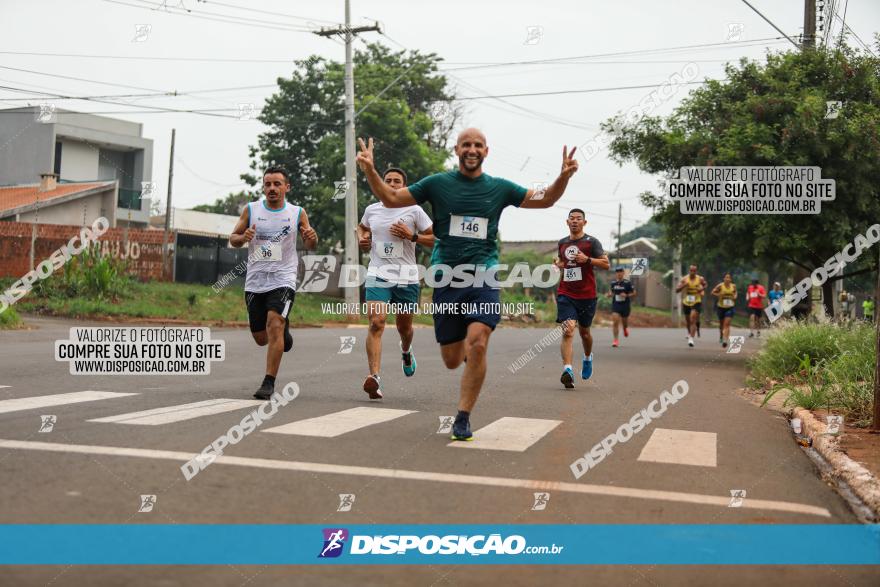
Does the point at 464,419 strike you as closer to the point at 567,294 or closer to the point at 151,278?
the point at 567,294

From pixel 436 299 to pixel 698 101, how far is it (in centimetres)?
1300

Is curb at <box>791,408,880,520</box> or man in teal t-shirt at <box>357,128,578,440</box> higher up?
man in teal t-shirt at <box>357,128,578,440</box>

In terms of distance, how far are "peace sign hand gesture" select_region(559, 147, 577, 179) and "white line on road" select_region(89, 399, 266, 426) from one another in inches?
130

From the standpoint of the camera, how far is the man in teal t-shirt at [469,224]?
6969mm

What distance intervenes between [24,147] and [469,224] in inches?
1725

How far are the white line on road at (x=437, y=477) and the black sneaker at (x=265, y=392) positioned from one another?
2876mm

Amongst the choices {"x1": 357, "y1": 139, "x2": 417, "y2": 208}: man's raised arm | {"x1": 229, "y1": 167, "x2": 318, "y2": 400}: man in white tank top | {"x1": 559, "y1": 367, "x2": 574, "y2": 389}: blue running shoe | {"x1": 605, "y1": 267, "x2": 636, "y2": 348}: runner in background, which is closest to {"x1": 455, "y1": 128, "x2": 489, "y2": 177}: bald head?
{"x1": 357, "y1": 139, "x2": 417, "y2": 208}: man's raised arm

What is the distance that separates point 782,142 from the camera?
653 inches

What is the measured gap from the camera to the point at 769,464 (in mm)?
6461

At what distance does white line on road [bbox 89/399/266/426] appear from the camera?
7.17 meters
